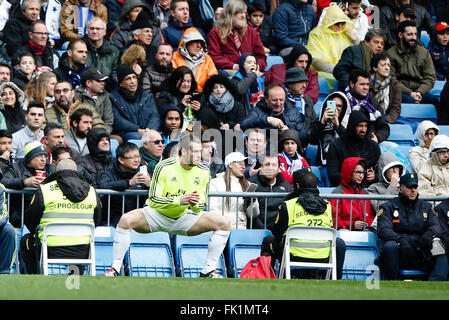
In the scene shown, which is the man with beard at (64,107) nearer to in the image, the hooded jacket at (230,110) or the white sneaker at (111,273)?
the hooded jacket at (230,110)

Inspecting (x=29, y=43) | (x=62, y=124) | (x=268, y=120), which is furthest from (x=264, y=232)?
(x=29, y=43)

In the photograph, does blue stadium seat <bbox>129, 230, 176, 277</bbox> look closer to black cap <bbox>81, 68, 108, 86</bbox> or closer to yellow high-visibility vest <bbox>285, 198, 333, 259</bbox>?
yellow high-visibility vest <bbox>285, 198, 333, 259</bbox>

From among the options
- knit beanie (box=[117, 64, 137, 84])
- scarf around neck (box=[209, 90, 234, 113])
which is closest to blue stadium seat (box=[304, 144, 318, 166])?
scarf around neck (box=[209, 90, 234, 113])

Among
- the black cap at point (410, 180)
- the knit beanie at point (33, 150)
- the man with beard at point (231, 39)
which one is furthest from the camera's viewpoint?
the man with beard at point (231, 39)

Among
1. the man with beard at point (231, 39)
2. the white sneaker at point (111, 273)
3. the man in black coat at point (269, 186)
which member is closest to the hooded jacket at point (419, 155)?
the man in black coat at point (269, 186)

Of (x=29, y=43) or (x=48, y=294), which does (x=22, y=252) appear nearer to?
(x=48, y=294)

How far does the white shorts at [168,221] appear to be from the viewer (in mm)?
11461

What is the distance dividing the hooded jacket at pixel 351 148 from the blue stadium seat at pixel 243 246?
2.20 m

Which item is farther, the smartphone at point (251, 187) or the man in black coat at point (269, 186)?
the smartphone at point (251, 187)

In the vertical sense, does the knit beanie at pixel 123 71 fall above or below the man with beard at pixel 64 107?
above

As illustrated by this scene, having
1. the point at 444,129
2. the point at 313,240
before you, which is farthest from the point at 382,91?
the point at 313,240

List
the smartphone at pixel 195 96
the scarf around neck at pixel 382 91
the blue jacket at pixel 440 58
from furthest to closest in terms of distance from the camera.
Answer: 1. the blue jacket at pixel 440 58
2. the scarf around neck at pixel 382 91
3. the smartphone at pixel 195 96

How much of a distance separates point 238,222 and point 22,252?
2692 millimetres

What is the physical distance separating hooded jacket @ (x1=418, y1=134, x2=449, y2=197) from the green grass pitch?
3742mm
